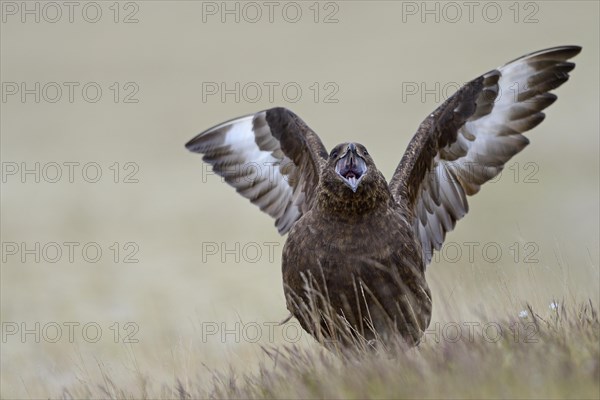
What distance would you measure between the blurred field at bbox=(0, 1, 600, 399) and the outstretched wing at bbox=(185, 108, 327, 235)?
108 cm

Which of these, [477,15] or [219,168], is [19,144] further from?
[219,168]

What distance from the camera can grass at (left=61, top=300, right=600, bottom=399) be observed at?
436cm

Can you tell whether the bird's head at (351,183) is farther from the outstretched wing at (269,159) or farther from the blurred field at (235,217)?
the outstretched wing at (269,159)

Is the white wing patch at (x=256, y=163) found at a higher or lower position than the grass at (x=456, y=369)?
higher

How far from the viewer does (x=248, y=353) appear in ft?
26.5

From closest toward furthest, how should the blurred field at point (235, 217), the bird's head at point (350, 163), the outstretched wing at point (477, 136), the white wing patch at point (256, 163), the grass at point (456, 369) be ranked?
the grass at point (456, 369) < the blurred field at point (235, 217) < the bird's head at point (350, 163) < the outstretched wing at point (477, 136) < the white wing patch at point (256, 163)

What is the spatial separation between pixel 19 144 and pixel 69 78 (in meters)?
8.41

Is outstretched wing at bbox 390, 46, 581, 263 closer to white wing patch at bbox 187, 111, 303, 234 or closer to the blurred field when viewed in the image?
the blurred field

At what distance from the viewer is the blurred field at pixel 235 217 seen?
5.18 m

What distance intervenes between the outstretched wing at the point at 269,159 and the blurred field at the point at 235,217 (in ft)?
3.56

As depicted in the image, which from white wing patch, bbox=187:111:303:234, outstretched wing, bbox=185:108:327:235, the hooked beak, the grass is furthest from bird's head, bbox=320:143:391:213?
white wing patch, bbox=187:111:303:234

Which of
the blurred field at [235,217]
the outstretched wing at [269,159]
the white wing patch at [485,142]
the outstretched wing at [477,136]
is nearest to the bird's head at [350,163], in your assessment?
the blurred field at [235,217]

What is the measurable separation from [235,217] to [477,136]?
11.7 m

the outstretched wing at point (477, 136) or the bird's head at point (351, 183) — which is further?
the outstretched wing at point (477, 136)
